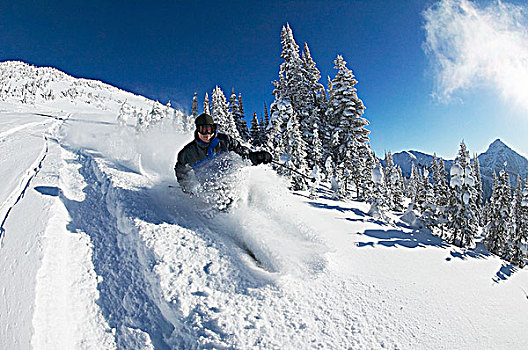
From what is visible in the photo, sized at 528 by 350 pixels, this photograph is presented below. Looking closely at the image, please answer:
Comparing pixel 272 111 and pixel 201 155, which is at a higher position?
pixel 272 111

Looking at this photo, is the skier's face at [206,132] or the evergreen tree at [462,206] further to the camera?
the evergreen tree at [462,206]

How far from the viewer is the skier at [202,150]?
16.7ft

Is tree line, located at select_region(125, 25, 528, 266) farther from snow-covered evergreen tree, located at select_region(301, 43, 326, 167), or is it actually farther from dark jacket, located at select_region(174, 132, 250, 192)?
dark jacket, located at select_region(174, 132, 250, 192)

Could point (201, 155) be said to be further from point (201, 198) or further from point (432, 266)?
point (432, 266)

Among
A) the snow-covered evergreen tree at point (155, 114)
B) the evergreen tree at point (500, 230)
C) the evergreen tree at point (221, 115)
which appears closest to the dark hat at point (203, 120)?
the snow-covered evergreen tree at point (155, 114)

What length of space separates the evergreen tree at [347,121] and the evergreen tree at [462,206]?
6.68 meters

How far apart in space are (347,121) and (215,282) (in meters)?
20.3

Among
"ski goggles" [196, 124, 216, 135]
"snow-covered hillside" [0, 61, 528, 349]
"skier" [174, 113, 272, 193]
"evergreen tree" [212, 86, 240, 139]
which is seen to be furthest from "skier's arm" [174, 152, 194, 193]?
"evergreen tree" [212, 86, 240, 139]

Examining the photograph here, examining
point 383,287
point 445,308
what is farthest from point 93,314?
point 445,308

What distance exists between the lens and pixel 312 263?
12.1 ft

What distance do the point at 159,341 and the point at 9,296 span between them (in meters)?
1.58

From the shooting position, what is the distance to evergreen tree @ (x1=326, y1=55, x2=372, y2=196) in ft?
67.6

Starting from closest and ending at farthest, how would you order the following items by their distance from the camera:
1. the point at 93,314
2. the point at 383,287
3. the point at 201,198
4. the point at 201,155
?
the point at 93,314
the point at 383,287
the point at 201,198
the point at 201,155

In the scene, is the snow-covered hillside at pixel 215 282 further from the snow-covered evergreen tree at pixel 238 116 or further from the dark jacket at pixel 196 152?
the snow-covered evergreen tree at pixel 238 116
